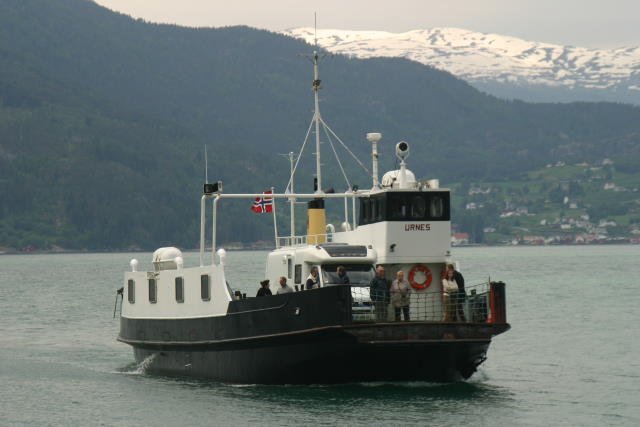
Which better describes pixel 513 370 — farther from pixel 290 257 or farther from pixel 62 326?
pixel 62 326

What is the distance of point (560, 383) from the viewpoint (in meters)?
39.8

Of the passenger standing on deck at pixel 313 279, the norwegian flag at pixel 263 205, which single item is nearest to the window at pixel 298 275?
the passenger standing on deck at pixel 313 279

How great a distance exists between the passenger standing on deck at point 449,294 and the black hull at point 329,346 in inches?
43.4

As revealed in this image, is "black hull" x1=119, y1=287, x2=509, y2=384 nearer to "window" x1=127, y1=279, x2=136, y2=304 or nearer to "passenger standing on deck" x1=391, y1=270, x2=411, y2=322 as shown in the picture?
"passenger standing on deck" x1=391, y1=270, x2=411, y2=322

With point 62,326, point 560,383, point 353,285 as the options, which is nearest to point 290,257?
point 353,285

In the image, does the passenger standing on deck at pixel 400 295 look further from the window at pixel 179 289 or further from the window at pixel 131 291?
the window at pixel 131 291

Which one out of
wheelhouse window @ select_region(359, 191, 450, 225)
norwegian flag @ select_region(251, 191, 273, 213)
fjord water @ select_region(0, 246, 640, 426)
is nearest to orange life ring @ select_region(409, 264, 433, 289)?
wheelhouse window @ select_region(359, 191, 450, 225)

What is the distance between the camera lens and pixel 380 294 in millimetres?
33062

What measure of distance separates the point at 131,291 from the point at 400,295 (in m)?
11.4

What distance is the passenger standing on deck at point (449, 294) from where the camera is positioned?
3394cm

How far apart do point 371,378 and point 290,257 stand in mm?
4519

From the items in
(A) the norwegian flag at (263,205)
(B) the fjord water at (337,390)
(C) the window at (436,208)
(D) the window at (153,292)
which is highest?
(A) the norwegian flag at (263,205)

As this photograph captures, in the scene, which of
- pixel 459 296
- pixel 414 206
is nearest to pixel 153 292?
pixel 414 206

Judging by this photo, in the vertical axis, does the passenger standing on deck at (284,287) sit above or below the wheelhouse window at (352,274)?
below
